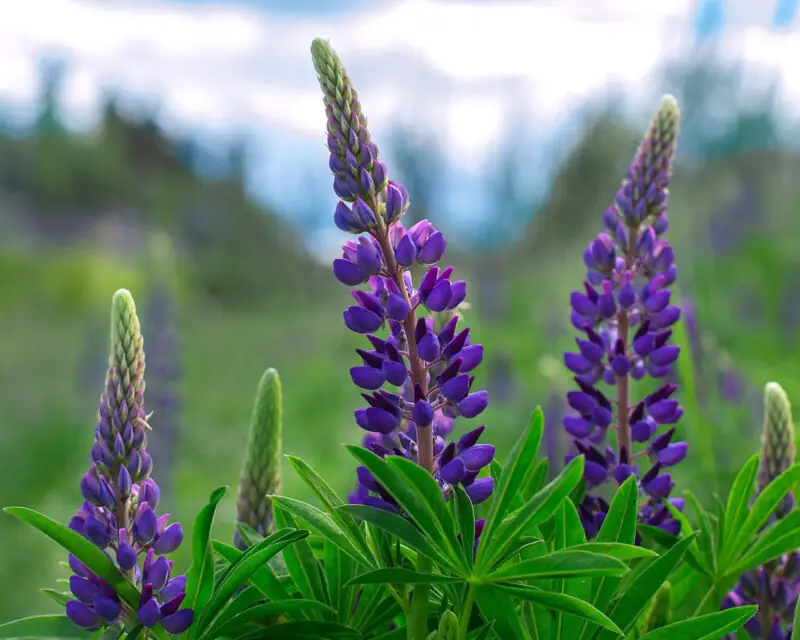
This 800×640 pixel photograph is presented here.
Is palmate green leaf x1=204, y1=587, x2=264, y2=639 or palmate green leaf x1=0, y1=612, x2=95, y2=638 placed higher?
palmate green leaf x1=204, y1=587, x2=264, y2=639

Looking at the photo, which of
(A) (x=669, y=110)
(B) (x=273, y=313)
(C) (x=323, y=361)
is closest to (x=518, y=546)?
(A) (x=669, y=110)

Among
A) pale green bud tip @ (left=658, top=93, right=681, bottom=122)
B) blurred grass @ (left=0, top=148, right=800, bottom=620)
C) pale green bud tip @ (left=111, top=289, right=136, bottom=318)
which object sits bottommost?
blurred grass @ (left=0, top=148, right=800, bottom=620)

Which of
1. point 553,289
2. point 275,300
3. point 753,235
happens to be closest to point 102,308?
point 275,300

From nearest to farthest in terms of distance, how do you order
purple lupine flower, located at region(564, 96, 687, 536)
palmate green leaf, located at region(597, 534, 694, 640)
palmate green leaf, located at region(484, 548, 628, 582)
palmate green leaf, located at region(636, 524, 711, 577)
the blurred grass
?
palmate green leaf, located at region(484, 548, 628, 582), palmate green leaf, located at region(597, 534, 694, 640), palmate green leaf, located at region(636, 524, 711, 577), purple lupine flower, located at region(564, 96, 687, 536), the blurred grass

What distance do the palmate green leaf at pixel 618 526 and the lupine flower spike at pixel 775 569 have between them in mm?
262

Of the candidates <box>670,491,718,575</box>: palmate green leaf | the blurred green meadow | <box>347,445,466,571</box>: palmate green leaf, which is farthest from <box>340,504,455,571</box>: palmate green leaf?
the blurred green meadow

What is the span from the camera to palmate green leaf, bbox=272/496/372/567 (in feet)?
2.10

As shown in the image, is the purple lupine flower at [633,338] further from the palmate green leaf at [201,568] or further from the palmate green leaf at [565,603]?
the palmate green leaf at [201,568]

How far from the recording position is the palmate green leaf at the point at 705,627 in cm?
63

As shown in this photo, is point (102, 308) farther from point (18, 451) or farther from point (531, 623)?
point (531, 623)

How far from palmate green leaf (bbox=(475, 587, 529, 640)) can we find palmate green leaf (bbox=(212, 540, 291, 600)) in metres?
0.19

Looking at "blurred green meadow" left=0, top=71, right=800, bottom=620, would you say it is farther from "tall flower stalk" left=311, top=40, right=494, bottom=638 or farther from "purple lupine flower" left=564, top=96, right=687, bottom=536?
"tall flower stalk" left=311, top=40, right=494, bottom=638

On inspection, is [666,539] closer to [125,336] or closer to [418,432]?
[418,432]

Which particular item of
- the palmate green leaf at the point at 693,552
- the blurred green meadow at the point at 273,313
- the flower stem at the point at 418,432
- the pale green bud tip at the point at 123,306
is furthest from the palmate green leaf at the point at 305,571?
the blurred green meadow at the point at 273,313
